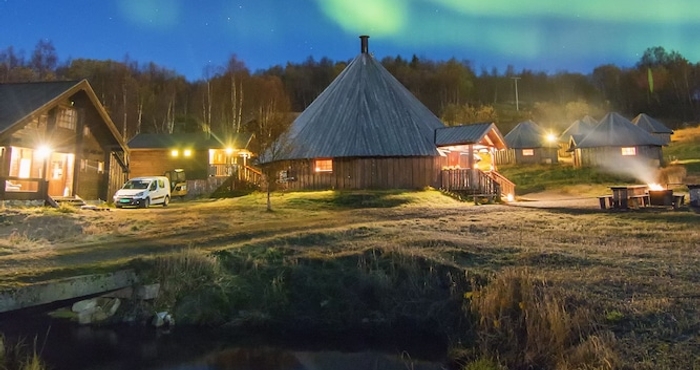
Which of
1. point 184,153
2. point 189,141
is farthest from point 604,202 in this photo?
point 189,141

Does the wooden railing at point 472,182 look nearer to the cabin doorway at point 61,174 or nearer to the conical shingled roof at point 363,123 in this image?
the conical shingled roof at point 363,123

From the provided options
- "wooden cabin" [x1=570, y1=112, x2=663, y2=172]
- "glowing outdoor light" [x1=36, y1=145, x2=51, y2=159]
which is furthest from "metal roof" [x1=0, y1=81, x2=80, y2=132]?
"wooden cabin" [x1=570, y1=112, x2=663, y2=172]

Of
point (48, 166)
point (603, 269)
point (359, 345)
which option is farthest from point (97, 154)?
point (603, 269)

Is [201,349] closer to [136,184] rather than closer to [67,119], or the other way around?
[67,119]

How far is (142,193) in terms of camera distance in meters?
30.3

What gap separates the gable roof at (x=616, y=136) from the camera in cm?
5581

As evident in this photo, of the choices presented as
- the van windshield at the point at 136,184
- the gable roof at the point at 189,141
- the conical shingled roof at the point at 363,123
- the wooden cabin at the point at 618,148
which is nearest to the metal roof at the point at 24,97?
the van windshield at the point at 136,184

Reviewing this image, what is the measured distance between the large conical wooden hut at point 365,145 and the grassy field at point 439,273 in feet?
39.4

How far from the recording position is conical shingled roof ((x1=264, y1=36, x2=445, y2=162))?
3403cm

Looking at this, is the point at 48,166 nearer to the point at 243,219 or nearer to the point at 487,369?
the point at 243,219

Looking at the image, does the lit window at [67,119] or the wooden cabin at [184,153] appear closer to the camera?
the lit window at [67,119]

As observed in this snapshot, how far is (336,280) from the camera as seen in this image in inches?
514

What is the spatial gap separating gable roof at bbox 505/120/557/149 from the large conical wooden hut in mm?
32979

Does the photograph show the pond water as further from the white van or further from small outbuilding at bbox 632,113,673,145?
small outbuilding at bbox 632,113,673,145
